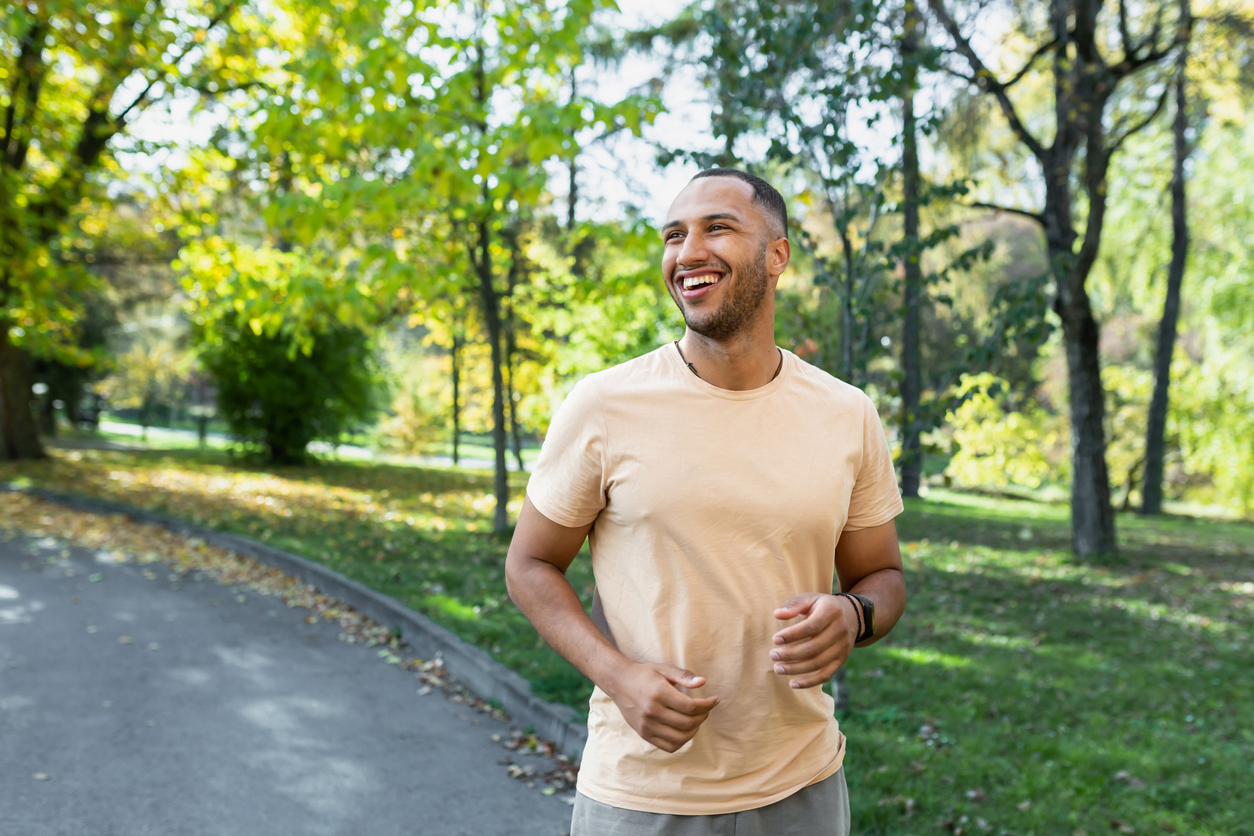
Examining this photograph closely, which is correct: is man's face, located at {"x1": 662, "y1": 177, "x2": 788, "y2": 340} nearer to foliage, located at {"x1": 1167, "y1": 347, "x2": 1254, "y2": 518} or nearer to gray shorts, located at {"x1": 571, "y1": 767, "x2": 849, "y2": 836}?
gray shorts, located at {"x1": 571, "y1": 767, "x2": 849, "y2": 836}

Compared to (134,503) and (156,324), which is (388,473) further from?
(156,324)

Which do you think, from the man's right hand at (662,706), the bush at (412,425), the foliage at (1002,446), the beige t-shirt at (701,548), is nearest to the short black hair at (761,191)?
the beige t-shirt at (701,548)

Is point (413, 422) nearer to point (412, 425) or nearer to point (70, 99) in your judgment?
point (412, 425)

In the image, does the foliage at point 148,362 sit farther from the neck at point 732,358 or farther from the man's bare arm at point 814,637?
the man's bare arm at point 814,637

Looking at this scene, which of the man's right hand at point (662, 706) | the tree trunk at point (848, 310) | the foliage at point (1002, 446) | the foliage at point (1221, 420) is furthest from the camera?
the foliage at point (1221, 420)

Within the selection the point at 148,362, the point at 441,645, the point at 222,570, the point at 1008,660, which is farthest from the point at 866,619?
the point at 148,362

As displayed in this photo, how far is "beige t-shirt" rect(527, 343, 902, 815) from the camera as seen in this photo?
1.76 meters

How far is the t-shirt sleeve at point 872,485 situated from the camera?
199 centimetres

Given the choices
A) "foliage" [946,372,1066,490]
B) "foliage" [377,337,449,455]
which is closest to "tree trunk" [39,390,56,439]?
"foliage" [377,337,449,455]

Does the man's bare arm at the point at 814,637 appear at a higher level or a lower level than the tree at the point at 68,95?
lower

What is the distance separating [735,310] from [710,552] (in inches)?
19.8

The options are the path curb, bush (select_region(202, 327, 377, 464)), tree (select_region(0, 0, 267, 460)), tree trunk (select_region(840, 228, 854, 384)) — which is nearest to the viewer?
the path curb

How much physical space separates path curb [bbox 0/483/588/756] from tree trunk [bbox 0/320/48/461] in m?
10.2

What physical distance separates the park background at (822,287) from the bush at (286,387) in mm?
81
